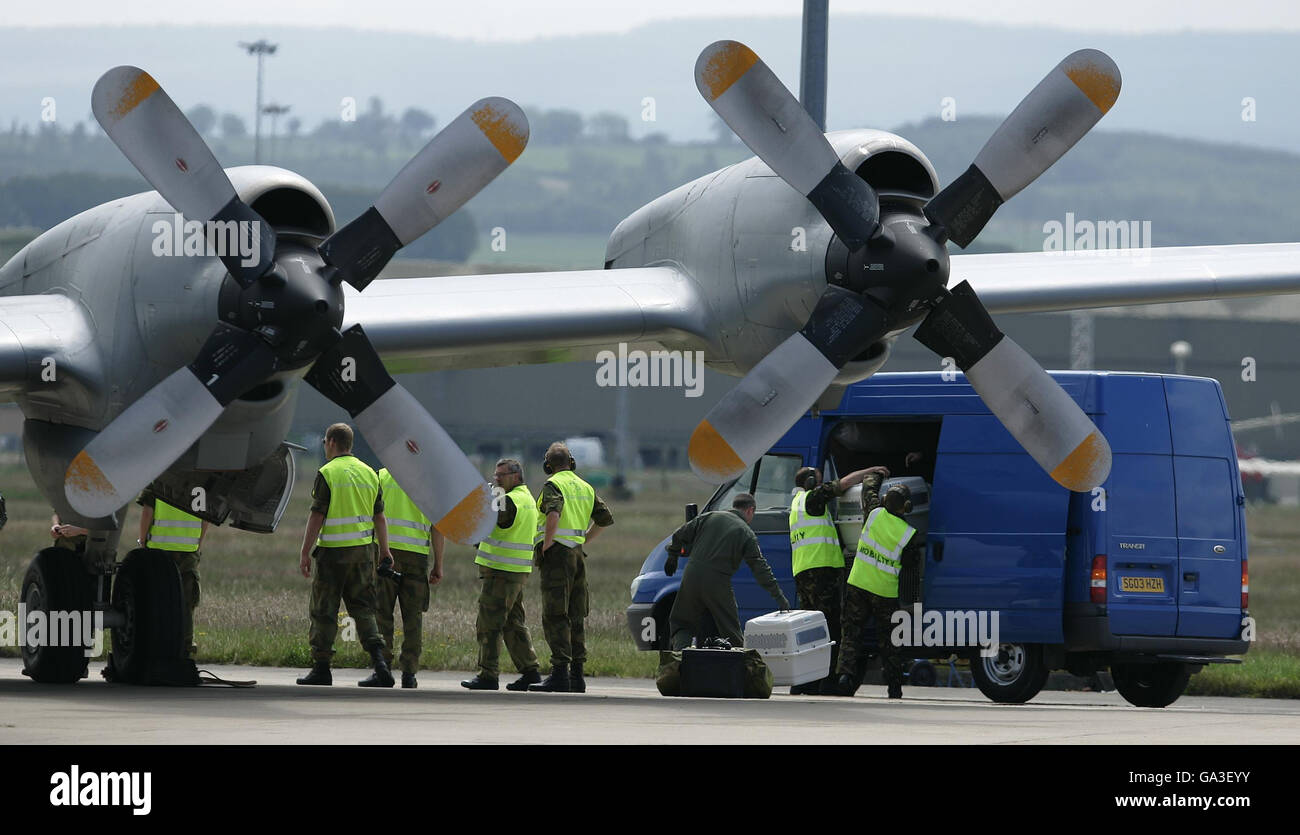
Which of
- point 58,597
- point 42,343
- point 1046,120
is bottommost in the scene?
point 58,597

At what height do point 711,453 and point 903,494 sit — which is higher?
point 711,453

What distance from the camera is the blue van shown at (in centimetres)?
1523

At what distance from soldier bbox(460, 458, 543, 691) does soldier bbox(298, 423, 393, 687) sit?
952 millimetres

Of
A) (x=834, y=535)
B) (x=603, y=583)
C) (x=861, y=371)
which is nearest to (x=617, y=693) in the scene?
(x=834, y=535)

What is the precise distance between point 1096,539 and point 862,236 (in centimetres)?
473

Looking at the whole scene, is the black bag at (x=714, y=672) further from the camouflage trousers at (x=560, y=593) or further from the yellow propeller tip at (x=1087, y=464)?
the yellow propeller tip at (x=1087, y=464)

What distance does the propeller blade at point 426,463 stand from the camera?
1220cm

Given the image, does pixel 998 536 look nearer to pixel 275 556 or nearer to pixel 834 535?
pixel 834 535

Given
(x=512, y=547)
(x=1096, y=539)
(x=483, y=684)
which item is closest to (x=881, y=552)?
(x=1096, y=539)

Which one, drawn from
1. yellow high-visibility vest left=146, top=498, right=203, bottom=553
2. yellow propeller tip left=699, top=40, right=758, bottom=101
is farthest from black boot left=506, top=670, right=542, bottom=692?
yellow propeller tip left=699, top=40, right=758, bottom=101

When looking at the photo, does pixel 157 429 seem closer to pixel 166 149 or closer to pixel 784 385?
pixel 166 149

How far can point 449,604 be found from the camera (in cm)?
2703

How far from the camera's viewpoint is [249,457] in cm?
1251

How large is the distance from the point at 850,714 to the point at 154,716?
14.9 ft
